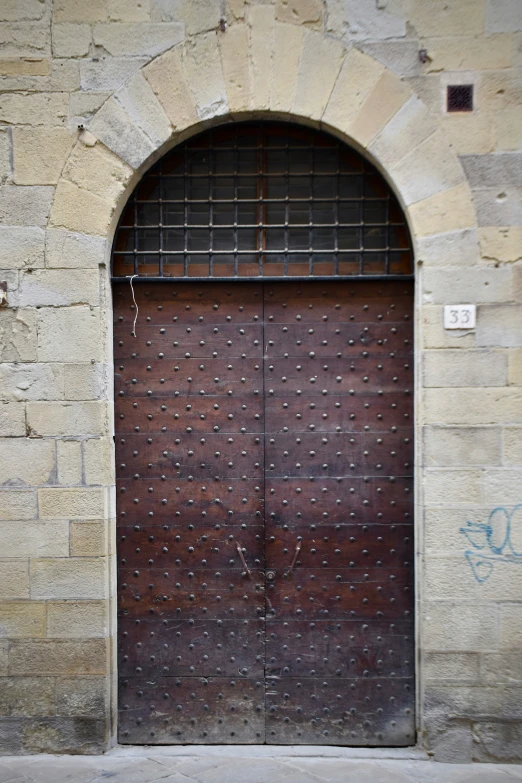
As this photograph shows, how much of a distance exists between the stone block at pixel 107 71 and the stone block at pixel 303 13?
0.88 metres

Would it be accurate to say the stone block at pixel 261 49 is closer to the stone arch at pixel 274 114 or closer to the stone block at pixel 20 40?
the stone arch at pixel 274 114

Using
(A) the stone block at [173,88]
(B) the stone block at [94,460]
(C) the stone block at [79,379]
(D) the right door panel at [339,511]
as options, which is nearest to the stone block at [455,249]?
(D) the right door panel at [339,511]

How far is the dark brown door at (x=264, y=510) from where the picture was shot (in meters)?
4.63

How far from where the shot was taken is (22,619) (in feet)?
14.7

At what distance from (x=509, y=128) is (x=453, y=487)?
215 centimetres

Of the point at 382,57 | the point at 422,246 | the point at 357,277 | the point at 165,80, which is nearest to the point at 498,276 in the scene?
the point at 422,246

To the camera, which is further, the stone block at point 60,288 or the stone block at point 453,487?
the stone block at point 60,288

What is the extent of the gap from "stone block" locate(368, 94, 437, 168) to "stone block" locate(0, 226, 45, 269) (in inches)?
82.1

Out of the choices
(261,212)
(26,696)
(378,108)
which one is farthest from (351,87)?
(26,696)

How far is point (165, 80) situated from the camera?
4.47m

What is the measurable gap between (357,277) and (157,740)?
10.3 feet

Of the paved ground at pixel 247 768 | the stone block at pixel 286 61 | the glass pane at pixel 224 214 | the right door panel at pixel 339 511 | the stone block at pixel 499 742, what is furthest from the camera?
the glass pane at pixel 224 214

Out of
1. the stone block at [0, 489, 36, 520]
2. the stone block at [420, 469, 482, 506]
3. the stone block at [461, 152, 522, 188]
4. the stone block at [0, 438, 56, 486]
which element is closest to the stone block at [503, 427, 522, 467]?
the stone block at [420, 469, 482, 506]

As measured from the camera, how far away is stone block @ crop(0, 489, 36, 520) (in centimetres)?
450
